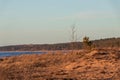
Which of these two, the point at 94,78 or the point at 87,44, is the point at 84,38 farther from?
the point at 94,78

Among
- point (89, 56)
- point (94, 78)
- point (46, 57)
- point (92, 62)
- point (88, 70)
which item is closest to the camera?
point (94, 78)

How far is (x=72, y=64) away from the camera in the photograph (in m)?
32.1

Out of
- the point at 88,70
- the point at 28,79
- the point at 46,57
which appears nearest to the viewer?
the point at 28,79

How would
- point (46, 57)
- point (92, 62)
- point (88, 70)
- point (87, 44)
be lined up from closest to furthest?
point (88, 70), point (92, 62), point (46, 57), point (87, 44)

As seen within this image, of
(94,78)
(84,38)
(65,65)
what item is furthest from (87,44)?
(94,78)

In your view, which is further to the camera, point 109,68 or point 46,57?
point 46,57

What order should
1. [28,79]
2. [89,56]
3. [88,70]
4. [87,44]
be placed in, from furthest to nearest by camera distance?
1. [87,44]
2. [89,56]
3. [88,70]
4. [28,79]

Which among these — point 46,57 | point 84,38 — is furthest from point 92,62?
point 84,38

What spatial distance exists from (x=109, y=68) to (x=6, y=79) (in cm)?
1139

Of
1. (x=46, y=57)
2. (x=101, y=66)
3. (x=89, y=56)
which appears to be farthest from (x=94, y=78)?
(x=46, y=57)

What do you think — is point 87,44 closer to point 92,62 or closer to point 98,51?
point 98,51

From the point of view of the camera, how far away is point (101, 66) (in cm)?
3052

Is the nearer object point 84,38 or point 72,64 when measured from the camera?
point 72,64

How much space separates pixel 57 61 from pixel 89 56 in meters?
2.55
